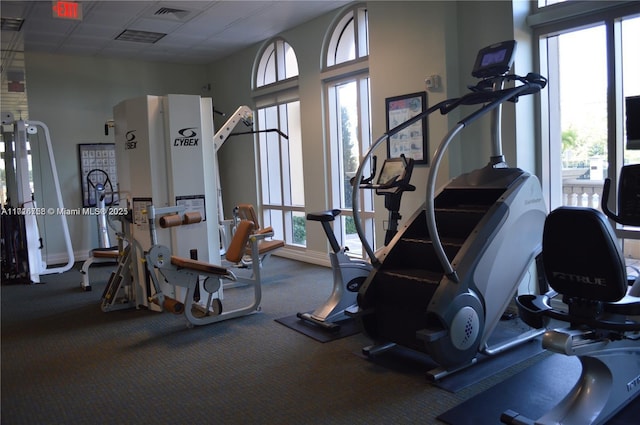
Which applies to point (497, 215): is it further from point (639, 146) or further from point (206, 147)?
point (206, 147)

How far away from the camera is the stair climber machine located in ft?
10.5

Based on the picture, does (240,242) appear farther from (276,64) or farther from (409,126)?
(276,64)

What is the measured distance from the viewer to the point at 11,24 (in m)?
6.29

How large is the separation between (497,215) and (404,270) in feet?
2.42

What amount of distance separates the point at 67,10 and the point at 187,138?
2.01 m

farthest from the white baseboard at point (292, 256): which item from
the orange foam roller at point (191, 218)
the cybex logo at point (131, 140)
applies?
the cybex logo at point (131, 140)

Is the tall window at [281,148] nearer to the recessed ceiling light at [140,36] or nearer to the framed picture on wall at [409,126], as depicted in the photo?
the recessed ceiling light at [140,36]

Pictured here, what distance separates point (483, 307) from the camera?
338 cm

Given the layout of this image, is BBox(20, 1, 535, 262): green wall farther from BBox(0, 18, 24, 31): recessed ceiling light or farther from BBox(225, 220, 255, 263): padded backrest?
BBox(0, 18, 24, 31): recessed ceiling light

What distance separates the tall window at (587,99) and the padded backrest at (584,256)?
6.43 ft

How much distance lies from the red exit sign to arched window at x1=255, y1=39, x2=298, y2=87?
2.89m

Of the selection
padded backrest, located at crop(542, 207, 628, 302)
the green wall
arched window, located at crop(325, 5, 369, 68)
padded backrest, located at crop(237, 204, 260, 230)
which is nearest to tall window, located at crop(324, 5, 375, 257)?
arched window, located at crop(325, 5, 369, 68)

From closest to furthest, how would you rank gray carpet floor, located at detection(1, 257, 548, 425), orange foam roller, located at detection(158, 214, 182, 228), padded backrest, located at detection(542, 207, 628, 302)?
padded backrest, located at detection(542, 207, 628, 302), gray carpet floor, located at detection(1, 257, 548, 425), orange foam roller, located at detection(158, 214, 182, 228)

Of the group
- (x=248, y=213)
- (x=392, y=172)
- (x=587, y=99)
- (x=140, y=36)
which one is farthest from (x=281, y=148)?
(x=587, y=99)
